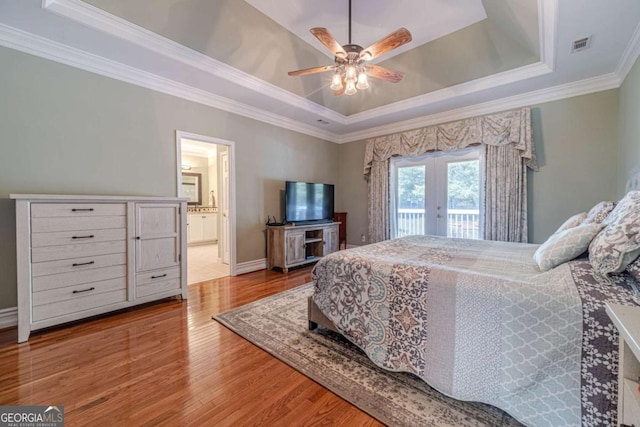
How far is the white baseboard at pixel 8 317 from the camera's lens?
234cm

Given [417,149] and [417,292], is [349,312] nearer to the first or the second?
[417,292]

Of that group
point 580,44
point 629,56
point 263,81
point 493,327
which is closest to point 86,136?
point 263,81

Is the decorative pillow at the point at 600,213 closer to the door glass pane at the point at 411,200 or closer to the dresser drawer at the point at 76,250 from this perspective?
the door glass pane at the point at 411,200

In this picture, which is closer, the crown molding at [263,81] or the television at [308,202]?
the crown molding at [263,81]

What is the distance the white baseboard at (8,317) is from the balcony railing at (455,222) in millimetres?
5328

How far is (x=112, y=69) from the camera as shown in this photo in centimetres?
289

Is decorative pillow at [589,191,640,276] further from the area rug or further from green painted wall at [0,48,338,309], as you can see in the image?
green painted wall at [0,48,338,309]

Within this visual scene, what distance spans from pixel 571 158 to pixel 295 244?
4.14 m

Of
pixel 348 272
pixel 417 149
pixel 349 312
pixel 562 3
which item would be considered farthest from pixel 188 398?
pixel 417 149

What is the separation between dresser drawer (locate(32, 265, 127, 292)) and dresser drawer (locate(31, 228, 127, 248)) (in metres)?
0.28

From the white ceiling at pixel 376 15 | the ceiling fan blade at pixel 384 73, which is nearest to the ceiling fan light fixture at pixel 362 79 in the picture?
the ceiling fan blade at pixel 384 73

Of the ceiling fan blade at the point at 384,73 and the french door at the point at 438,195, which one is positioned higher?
the ceiling fan blade at the point at 384,73

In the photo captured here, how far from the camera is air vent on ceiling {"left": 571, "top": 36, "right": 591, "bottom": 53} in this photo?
99.2 inches

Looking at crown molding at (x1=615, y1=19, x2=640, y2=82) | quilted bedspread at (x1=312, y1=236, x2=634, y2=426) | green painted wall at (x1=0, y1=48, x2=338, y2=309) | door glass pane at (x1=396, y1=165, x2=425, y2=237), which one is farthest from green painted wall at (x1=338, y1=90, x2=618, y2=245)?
green painted wall at (x1=0, y1=48, x2=338, y2=309)
